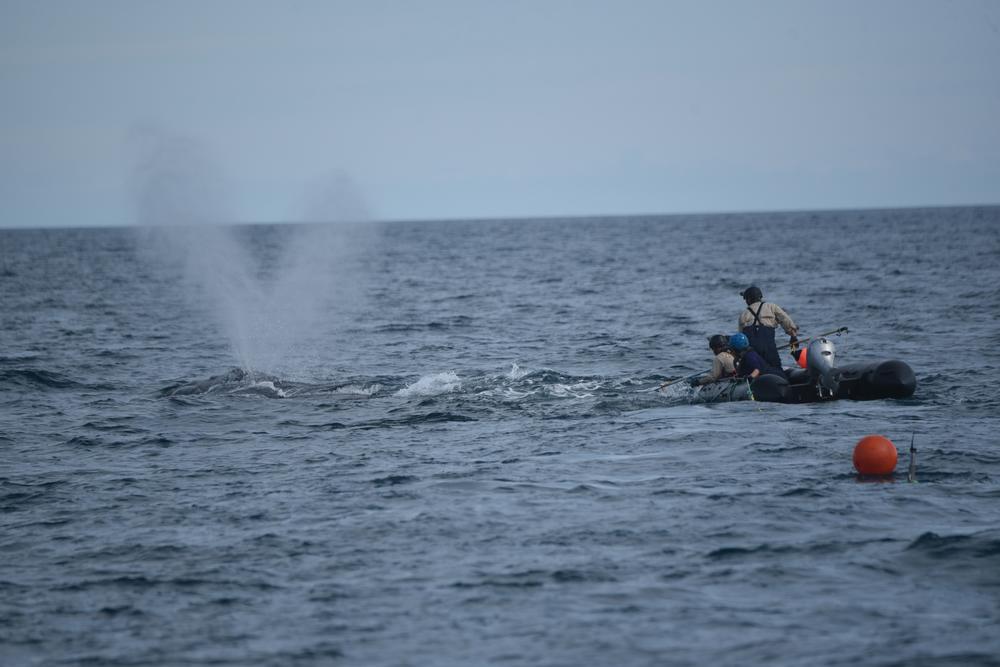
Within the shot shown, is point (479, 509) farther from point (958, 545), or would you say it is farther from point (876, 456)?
point (958, 545)

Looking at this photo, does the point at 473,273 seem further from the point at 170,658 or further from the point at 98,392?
the point at 170,658

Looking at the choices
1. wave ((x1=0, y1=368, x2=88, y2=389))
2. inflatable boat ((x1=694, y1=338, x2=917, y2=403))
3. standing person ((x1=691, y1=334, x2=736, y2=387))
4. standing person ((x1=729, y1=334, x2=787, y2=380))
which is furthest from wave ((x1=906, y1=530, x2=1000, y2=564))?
wave ((x1=0, y1=368, x2=88, y2=389))

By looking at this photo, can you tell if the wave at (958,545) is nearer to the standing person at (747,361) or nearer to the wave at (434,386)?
Answer: the standing person at (747,361)

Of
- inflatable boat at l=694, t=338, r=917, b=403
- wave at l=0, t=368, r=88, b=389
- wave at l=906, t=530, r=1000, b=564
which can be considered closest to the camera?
wave at l=906, t=530, r=1000, b=564

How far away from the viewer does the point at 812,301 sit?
4534cm

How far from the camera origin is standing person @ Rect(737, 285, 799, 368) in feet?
67.0

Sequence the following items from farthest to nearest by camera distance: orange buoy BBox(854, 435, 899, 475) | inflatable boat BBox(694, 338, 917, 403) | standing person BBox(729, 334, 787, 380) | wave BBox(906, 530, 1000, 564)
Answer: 1. standing person BBox(729, 334, 787, 380)
2. inflatable boat BBox(694, 338, 917, 403)
3. orange buoy BBox(854, 435, 899, 475)
4. wave BBox(906, 530, 1000, 564)

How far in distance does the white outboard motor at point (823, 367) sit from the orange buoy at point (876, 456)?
Answer: 482 centimetres

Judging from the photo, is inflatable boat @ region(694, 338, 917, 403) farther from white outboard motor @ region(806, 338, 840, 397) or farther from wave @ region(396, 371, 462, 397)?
wave @ region(396, 371, 462, 397)

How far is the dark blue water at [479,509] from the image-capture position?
10125 millimetres

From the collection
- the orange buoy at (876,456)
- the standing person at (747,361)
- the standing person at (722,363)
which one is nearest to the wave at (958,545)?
the orange buoy at (876,456)

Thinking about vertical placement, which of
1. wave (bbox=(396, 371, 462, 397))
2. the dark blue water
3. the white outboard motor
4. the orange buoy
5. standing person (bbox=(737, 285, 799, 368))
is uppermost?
standing person (bbox=(737, 285, 799, 368))

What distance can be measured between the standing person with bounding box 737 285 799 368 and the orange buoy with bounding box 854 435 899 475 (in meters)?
5.64

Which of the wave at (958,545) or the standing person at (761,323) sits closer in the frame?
the wave at (958,545)
